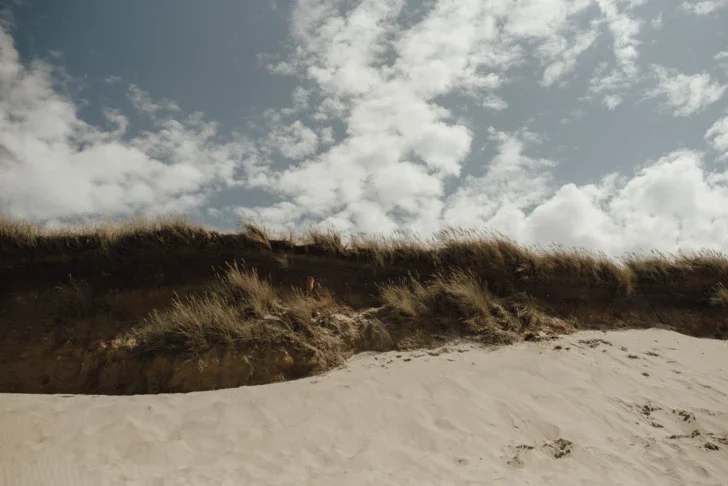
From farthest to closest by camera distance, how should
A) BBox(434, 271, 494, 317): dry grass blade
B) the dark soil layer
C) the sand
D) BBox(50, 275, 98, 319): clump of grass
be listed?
BBox(434, 271, 494, 317): dry grass blade, BBox(50, 275, 98, 319): clump of grass, the dark soil layer, the sand

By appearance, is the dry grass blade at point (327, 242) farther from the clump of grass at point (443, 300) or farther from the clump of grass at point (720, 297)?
the clump of grass at point (720, 297)

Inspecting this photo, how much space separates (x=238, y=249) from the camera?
10086mm

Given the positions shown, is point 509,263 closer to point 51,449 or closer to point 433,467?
point 433,467

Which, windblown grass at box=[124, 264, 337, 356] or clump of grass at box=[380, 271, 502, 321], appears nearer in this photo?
windblown grass at box=[124, 264, 337, 356]

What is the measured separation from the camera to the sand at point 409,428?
16.7 feet

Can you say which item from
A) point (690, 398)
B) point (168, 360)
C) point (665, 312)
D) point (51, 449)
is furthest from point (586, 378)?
point (51, 449)

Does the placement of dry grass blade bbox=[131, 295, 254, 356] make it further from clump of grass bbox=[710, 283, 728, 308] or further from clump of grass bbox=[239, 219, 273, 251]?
clump of grass bbox=[710, 283, 728, 308]

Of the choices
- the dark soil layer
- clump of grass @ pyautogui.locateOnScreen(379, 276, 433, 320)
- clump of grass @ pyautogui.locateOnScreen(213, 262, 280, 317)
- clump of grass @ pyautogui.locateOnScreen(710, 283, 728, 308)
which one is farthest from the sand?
clump of grass @ pyautogui.locateOnScreen(710, 283, 728, 308)

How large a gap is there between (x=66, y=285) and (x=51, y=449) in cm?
445

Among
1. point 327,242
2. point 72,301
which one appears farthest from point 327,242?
point 72,301

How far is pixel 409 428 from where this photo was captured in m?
6.07

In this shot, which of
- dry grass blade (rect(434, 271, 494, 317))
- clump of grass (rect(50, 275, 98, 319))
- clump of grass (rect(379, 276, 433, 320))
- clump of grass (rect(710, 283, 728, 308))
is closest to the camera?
clump of grass (rect(50, 275, 98, 319))

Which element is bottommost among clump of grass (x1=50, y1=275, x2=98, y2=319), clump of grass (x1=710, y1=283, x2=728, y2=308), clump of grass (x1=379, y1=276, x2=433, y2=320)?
clump of grass (x1=50, y1=275, x2=98, y2=319)

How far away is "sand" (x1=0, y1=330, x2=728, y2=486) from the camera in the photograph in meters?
5.09
